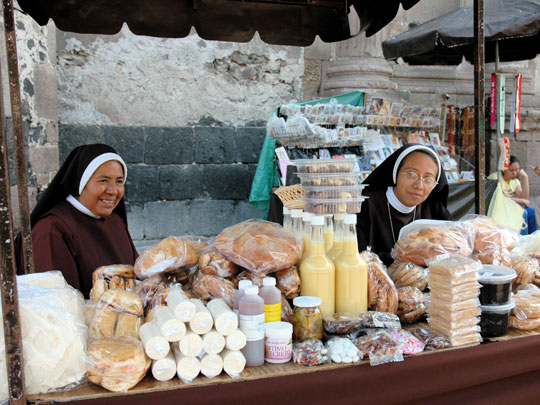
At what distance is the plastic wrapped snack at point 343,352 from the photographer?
66.1 inches

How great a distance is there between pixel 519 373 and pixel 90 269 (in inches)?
92.7

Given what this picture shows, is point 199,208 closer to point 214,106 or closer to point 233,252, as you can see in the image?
point 214,106

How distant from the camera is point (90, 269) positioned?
118 inches

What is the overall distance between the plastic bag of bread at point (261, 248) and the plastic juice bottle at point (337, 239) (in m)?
0.16

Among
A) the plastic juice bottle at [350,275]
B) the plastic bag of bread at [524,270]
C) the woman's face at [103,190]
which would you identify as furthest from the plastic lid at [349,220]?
the woman's face at [103,190]

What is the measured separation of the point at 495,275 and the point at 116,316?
58.1 inches

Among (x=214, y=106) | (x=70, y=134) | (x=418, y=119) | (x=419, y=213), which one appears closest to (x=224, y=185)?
(x=214, y=106)

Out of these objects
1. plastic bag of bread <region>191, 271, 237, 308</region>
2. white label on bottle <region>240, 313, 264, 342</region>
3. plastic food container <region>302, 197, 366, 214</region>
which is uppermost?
plastic food container <region>302, 197, 366, 214</region>

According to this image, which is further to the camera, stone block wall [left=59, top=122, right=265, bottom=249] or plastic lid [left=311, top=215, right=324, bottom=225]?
stone block wall [left=59, top=122, right=265, bottom=249]

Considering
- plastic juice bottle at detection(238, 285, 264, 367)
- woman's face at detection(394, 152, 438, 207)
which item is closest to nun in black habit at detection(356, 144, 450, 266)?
woman's face at detection(394, 152, 438, 207)

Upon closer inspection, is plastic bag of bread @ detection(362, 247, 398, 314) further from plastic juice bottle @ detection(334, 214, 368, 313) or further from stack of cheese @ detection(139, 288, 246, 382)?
stack of cheese @ detection(139, 288, 246, 382)

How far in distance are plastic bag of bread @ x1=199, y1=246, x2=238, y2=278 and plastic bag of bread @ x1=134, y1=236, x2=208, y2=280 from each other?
0.07m

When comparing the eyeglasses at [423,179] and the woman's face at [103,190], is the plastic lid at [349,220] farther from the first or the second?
the woman's face at [103,190]

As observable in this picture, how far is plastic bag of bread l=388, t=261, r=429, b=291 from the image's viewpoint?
2.13 m
